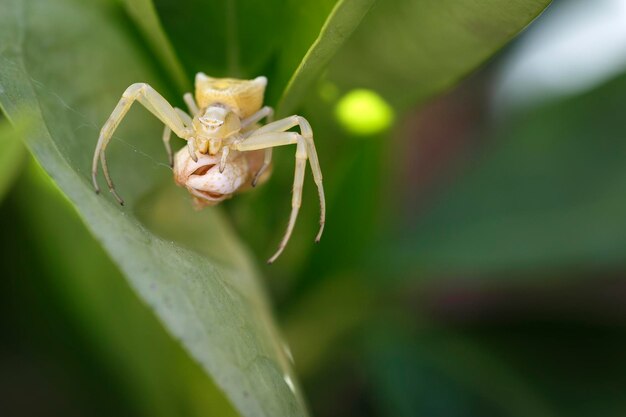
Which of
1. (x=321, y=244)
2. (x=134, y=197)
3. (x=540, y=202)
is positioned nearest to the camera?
(x=134, y=197)

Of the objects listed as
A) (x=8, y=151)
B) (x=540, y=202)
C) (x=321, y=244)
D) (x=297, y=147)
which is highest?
(x=8, y=151)

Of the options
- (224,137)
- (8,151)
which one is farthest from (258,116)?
(8,151)

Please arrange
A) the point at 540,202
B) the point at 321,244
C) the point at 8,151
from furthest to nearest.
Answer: the point at 540,202 → the point at 321,244 → the point at 8,151

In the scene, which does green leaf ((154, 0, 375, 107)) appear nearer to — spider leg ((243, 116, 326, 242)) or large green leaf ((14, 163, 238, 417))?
spider leg ((243, 116, 326, 242))

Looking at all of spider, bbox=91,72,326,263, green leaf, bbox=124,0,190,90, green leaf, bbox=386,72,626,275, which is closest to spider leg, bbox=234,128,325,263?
spider, bbox=91,72,326,263

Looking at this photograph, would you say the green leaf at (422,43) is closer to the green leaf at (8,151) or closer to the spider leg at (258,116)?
the spider leg at (258,116)

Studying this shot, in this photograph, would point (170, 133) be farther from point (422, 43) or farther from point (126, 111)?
point (422, 43)
